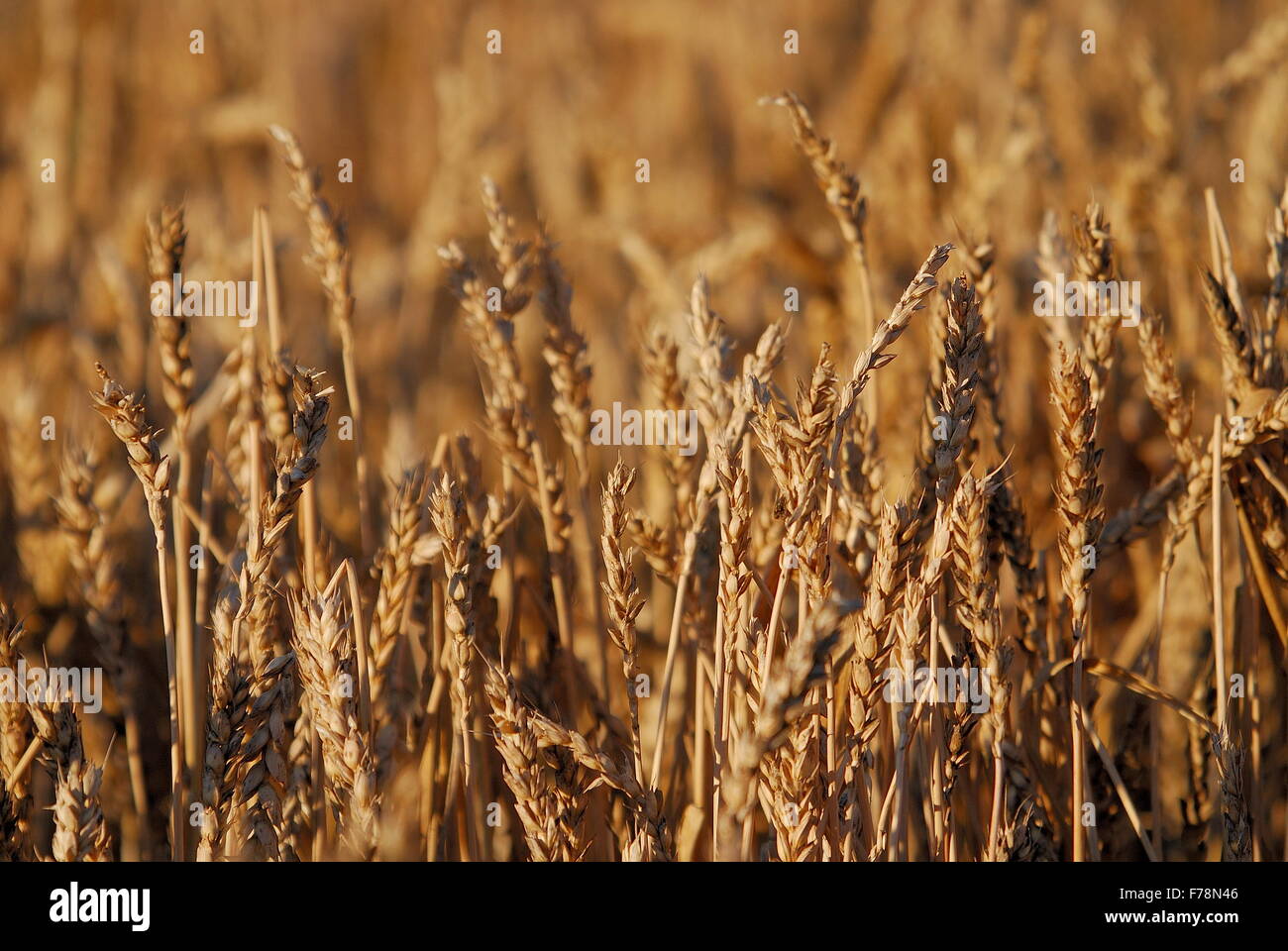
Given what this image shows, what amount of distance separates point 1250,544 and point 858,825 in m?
0.64

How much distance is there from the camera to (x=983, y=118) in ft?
11.1

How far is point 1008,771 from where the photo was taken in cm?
118

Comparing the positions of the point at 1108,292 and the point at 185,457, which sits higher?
the point at 1108,292

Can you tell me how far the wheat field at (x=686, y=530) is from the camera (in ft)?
3.10

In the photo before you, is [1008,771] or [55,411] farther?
[55,411]

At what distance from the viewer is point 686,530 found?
1.25m

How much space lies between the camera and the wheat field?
3.10 feet
